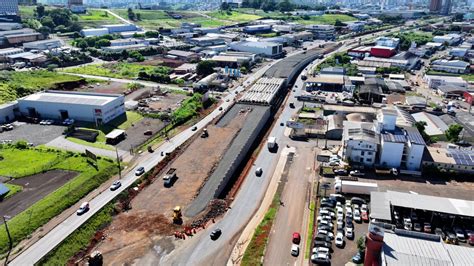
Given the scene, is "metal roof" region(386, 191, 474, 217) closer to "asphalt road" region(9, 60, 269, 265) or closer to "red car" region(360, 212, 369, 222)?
"red car" region(360, 212, 369, 222)

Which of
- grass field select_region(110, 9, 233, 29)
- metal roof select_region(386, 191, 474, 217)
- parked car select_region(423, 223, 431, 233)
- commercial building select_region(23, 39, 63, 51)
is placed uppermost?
grass field select_region(110, 9, 233, 29)

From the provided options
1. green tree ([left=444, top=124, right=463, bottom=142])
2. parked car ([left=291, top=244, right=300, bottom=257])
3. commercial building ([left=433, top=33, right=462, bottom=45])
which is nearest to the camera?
parked car ([left=291, top=244, right=300, bottom=257])

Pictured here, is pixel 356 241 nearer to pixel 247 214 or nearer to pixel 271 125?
pixel 247 214

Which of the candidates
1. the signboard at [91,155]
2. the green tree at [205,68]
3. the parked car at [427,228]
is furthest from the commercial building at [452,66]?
the signboard at [91,155]

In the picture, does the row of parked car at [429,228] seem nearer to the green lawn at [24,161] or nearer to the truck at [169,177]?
the truck at [169,177]

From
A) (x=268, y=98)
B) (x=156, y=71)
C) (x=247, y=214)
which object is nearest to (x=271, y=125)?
(x=268, y=98)

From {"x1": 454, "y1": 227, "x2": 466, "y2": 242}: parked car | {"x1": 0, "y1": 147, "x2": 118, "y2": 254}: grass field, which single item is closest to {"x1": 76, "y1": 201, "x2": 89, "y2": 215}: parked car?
{"x1": 0, "y1": 147, "x2": 118, "y2": 254}: grass field

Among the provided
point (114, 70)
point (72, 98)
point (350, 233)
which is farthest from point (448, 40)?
point (72, 98)
